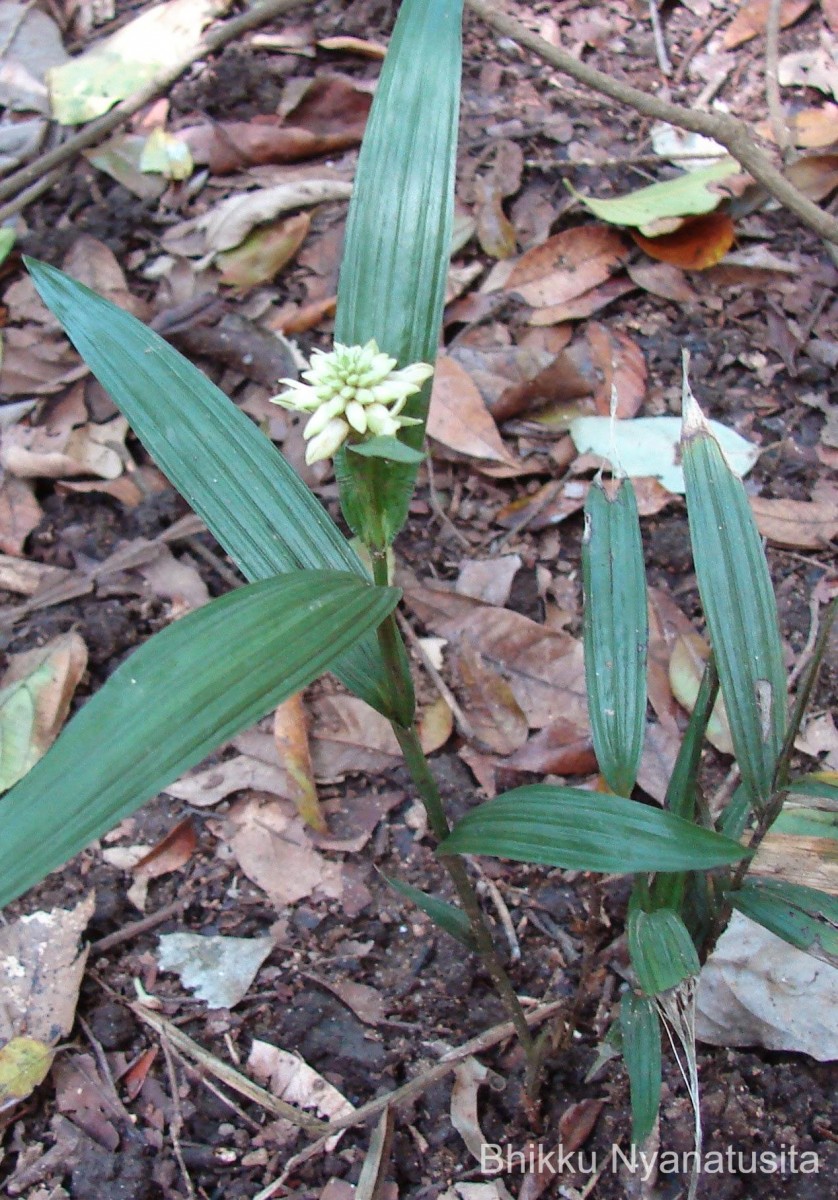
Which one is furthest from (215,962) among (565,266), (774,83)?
(774,83)

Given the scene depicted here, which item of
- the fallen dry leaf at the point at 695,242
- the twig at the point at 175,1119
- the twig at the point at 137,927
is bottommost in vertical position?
the twig at the point at 175,1119

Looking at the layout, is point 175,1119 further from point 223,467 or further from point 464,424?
point 464,424

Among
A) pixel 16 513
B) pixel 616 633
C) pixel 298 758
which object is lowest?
pixel 298 758

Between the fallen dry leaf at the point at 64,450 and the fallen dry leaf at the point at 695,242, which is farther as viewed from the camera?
the fallen dry leaf at the point at 695,242

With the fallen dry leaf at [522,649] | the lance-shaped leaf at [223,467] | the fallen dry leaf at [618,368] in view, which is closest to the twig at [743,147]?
the fallen dry leaf at [618,368]

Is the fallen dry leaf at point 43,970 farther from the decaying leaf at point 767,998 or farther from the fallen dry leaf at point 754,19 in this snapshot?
the fallen dry leaf at point 754,19

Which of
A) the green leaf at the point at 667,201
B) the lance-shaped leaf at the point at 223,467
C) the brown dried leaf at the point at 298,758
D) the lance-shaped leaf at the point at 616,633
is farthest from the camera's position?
the green leaf at the point at 667,201

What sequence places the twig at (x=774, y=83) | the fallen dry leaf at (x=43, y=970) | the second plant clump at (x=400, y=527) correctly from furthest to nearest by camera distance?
1. the twig at (x=774, y=83)
2. the fallen dry leaf at (x=43, y=970)
3. the second plant clump at (x=400, y=527)
